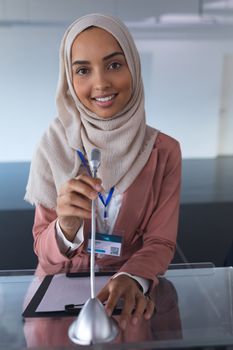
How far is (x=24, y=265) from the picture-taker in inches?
98.3

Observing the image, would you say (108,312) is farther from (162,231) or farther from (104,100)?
(104,100)

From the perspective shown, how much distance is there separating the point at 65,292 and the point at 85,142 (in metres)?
0.39

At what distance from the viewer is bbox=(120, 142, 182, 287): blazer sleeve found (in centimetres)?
89

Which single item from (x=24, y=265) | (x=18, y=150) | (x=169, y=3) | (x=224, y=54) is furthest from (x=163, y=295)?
(x=224, y=54)

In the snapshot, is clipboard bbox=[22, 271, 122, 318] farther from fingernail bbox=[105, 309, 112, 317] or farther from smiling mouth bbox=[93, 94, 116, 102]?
smiling mouth bbox=[93, 94, 116, 102]

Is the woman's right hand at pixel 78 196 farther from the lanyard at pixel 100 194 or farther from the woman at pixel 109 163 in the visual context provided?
the lanyard at pixel 100 194

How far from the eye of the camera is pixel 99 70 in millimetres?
900

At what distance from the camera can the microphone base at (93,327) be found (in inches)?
25.4

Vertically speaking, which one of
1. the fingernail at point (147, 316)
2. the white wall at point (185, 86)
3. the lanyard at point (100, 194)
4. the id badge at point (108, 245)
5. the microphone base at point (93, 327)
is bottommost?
the fingernail at point (147, 316)

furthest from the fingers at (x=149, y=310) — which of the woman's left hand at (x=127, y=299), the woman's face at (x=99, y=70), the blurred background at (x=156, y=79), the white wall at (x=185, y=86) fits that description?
the white wall at (x=185, y=86)

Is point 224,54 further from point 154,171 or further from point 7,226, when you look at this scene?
point 154,171

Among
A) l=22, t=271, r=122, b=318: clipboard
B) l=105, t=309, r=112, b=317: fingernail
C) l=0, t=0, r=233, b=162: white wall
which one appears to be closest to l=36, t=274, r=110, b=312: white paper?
l=22, t=271, r=122, b=318: clipboard

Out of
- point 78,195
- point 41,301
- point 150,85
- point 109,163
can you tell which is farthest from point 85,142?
point 150,85

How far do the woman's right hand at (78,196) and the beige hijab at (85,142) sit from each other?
21 cm
